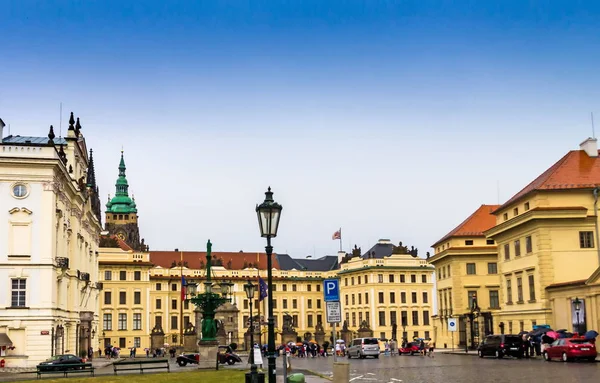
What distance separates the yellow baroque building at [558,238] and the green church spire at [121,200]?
128587mm

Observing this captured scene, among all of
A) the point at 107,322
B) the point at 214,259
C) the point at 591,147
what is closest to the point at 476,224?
the point at 591,147

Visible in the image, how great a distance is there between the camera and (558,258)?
183 feet

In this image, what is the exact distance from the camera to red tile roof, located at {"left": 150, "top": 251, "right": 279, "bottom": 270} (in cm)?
13200

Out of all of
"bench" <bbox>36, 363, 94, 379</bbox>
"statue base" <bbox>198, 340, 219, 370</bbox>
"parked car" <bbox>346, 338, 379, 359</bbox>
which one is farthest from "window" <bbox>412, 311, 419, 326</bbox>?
"bench" <bbox>36, 363, 94, 379</bbox>

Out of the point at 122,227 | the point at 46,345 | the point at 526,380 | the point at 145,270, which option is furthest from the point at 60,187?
the point at 122,227

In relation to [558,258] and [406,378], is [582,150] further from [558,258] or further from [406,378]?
[406,378]

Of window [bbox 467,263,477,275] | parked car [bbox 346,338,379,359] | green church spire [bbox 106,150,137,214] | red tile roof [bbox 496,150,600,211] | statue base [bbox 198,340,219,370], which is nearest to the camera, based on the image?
statue base [bbox 198,340,219,370]

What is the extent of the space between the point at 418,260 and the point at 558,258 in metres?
67.3

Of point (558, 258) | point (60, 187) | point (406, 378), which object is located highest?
point (60, 187)

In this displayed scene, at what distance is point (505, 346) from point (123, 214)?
13638cm

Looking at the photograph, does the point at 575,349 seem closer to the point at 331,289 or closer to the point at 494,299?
the point at 331,289

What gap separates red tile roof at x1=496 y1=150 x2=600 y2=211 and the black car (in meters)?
11.4

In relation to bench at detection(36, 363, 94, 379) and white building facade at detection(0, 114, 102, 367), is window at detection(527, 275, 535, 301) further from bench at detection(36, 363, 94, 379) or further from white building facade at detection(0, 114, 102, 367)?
white building facade at detection(0, 114, 102, 367)

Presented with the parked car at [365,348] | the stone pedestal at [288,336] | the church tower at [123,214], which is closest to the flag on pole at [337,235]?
the stone pedestal at [288,336]
